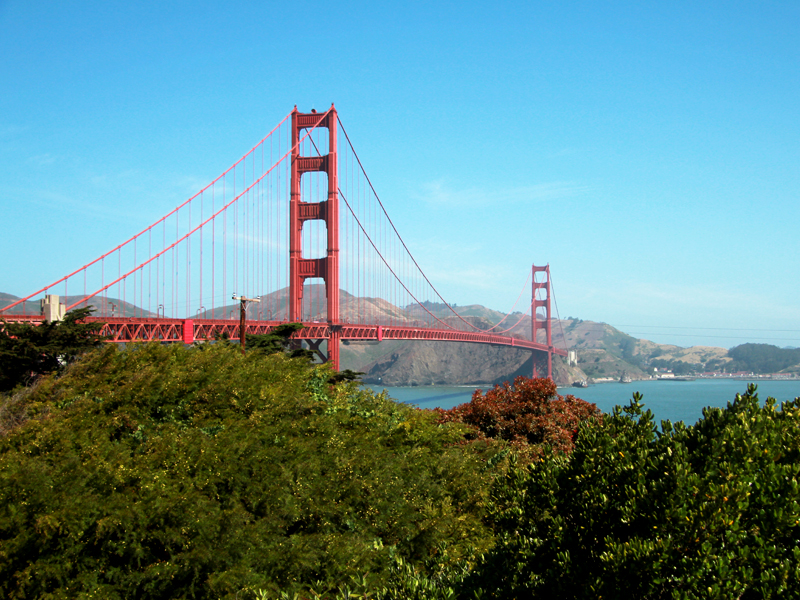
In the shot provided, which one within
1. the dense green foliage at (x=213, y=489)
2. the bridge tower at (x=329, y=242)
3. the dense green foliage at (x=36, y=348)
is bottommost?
the dense green foliage at (x=213, y=489)

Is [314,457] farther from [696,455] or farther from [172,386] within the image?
[696,455]

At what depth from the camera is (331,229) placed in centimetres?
4741

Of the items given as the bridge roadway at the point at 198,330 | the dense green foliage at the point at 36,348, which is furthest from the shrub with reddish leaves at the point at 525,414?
the dense green foliage at the point at 36,348

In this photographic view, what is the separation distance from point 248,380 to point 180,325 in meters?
20.7

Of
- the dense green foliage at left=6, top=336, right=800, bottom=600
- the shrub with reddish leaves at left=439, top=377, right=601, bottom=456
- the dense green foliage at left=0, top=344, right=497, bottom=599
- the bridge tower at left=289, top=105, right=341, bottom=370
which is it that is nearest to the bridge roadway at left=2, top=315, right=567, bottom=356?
the bridge tower at left=289, top=105, right=341, bottom=370

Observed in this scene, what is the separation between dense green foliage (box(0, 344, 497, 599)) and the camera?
28.1 feet

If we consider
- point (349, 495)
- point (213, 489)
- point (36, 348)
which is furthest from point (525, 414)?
point (36, 348)

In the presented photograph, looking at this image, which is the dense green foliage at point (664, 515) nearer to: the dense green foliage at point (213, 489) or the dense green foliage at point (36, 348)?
the dense green foliage at point (213, 489)

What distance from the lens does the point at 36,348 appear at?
19531mm

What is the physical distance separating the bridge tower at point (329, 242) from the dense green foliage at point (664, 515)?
127 ft

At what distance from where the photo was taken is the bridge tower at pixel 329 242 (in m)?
46.3

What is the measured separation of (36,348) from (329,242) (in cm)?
2904

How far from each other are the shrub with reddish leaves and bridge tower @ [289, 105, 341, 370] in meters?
26.7

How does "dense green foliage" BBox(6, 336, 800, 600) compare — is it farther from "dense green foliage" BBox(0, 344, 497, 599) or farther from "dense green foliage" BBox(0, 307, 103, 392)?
"dense green foliage" BBox(0, 307, 103, 392)
